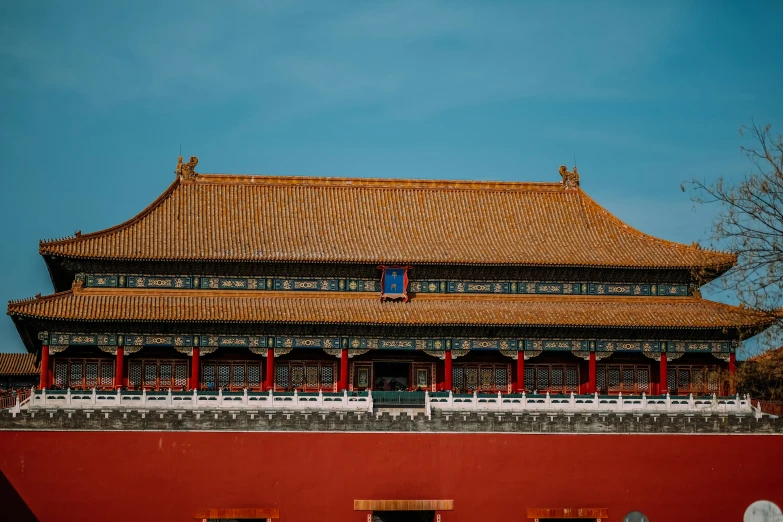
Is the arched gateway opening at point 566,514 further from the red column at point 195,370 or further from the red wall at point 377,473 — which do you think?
the red column at point 195,370

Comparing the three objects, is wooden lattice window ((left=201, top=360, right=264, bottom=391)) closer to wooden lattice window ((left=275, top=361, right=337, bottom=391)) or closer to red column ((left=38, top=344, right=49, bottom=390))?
wooden lattice window ((left=275, top=361, right=337, bottom=391))

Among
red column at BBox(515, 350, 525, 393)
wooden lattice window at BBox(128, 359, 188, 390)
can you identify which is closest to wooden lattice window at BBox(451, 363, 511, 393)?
red column at BBox(515, 350, 525, 393)

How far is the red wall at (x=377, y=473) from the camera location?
3166cm

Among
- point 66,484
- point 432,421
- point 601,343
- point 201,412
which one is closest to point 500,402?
point 432,421

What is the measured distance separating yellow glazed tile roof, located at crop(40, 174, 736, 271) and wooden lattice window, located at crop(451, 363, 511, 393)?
4.05 m

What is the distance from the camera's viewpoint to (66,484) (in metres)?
31.6

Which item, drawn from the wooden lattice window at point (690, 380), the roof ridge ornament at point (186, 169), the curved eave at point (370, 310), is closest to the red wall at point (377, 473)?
the curved eave at point (370, 310)

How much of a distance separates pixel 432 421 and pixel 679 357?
12.0 m

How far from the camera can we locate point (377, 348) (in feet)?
128

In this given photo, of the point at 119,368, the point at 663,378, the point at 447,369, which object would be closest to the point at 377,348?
the point at 447,369

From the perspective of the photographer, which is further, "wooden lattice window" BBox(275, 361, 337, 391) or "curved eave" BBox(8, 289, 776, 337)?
A: "wooden lattice window" BBox(275, 361, 337, 391)

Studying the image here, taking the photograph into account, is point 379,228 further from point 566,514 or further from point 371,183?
point 566,514

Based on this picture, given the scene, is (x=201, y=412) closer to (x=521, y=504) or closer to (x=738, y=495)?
(x=521, y=504)

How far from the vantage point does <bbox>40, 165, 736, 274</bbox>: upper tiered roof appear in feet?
132
